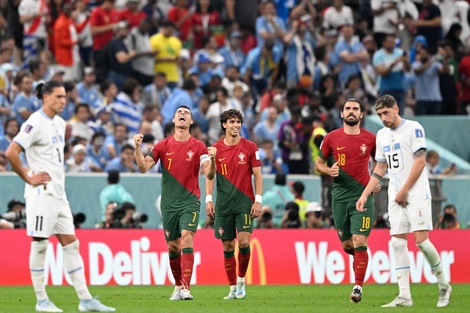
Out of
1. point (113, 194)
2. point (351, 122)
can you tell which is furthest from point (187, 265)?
point (113, 194)

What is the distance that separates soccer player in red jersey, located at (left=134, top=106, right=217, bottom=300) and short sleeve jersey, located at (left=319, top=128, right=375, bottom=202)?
1.91 m

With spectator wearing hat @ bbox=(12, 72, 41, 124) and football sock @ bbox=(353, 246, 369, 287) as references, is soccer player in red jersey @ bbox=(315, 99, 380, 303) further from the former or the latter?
spectator wearing hat @ bbox=(12, 72, 41, 124)

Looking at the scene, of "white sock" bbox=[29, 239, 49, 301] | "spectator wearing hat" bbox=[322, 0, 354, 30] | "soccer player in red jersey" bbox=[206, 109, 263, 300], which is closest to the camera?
"white sock" bbox=[29, 239, 49, 301]

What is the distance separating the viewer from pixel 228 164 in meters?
18.4

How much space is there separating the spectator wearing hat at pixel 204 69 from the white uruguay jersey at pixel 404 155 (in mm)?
14789

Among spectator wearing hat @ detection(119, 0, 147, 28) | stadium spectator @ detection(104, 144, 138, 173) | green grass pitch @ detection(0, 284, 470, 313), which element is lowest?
green grass pitch @ detection(0, 284, 470, 313)

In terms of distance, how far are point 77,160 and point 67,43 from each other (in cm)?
481

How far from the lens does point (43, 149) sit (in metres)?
14.6

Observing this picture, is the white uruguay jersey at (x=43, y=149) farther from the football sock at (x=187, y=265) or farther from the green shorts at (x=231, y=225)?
the green shorts at (x=231, y=225)

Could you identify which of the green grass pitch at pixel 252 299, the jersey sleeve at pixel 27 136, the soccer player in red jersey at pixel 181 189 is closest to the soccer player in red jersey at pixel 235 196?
the soccer player in red jersey at pixel 181 189

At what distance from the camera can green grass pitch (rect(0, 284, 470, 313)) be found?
52.6 feet

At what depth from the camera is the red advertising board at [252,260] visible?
22.5 meters

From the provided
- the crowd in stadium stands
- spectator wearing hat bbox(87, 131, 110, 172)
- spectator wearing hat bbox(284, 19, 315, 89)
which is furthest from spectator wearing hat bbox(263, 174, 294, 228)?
spectator wearing hat bbox(284, 19, 315, 89)

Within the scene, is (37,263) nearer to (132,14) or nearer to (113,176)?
(113,176)
